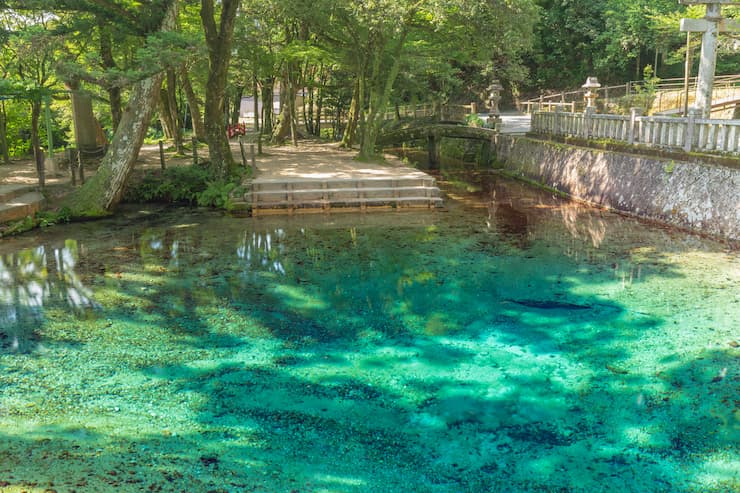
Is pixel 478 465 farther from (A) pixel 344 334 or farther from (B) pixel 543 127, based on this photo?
(B) pixel 543 127

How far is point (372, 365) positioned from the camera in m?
7.67

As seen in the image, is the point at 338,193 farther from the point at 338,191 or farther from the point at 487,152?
the point at 487,152

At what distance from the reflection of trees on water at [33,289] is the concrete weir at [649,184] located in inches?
479

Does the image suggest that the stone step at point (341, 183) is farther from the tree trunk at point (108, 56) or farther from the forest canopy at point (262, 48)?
the tree trunk at point (108, 56)

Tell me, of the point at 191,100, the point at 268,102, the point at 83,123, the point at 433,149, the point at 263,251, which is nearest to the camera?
the point at 263,251

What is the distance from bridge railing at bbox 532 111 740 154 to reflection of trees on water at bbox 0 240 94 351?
12676mm

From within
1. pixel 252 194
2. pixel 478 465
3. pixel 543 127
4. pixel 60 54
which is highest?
pixel 60 54

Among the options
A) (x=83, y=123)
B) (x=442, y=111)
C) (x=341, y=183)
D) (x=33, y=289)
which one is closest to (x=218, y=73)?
(x=341, y=183)

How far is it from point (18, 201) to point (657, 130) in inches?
631

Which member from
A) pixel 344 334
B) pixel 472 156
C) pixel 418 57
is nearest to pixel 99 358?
pixel 344 334

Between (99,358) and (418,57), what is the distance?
18.2 meters

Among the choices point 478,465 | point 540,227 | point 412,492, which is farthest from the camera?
point 540,227

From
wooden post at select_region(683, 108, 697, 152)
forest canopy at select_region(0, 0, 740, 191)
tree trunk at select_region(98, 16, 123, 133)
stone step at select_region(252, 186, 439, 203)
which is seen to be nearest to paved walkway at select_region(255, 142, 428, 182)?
stone step at select_region(252, 186, 439, 203)

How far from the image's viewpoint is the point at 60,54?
20.2 meters
